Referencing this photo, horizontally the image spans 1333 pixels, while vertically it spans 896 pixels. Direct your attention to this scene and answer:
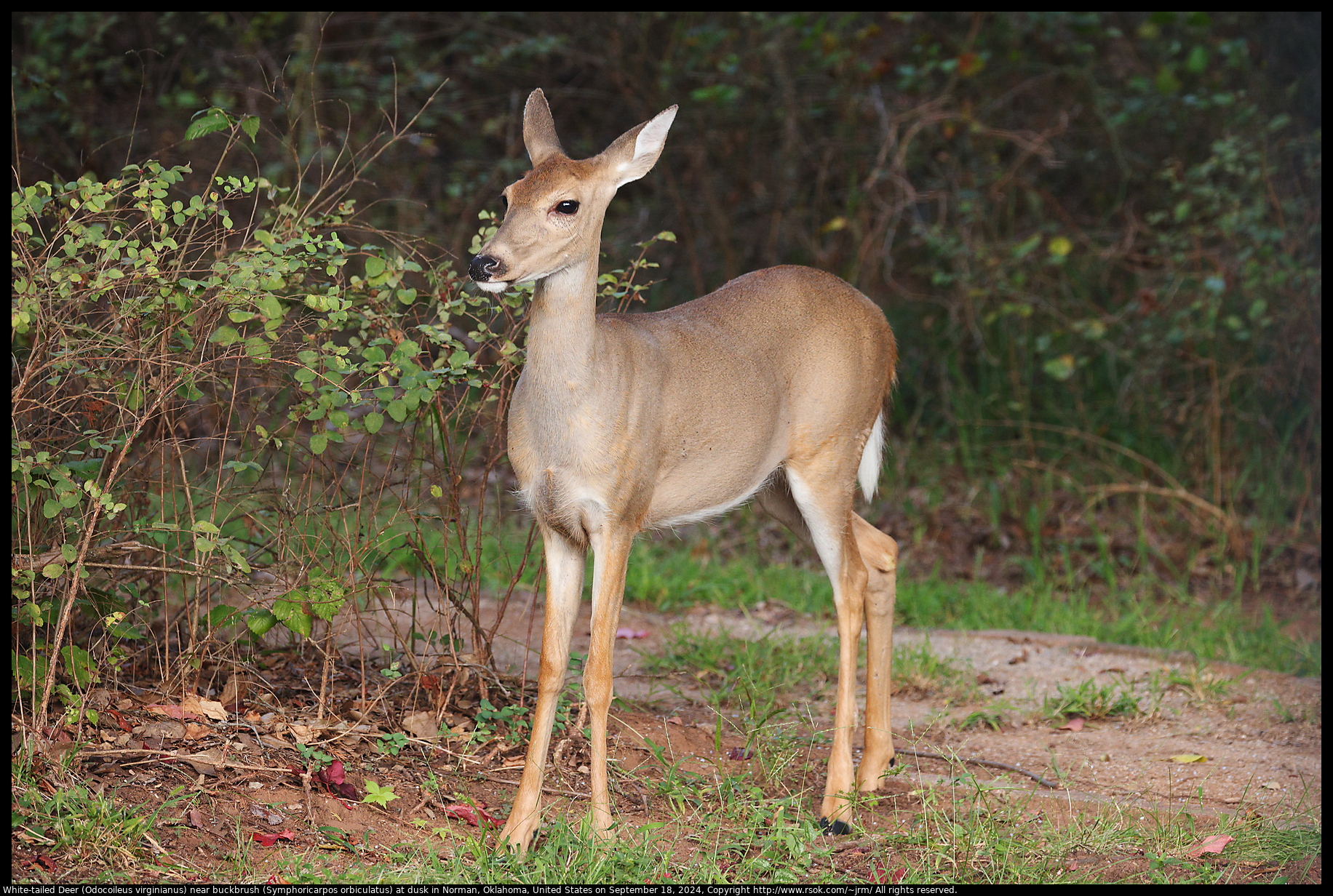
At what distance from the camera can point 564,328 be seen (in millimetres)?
3748

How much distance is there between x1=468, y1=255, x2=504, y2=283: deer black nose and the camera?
343 centimetres

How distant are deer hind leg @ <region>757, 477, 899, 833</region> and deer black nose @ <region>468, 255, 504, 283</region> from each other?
1.71 metres

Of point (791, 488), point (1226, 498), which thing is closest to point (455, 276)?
point (791, 488)

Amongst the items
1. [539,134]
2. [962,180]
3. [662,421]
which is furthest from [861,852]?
[962,180]

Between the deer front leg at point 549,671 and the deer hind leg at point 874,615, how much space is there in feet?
3.41

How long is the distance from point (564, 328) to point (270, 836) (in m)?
1.61

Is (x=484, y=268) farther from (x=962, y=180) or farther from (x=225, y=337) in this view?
(x=962, y=180)

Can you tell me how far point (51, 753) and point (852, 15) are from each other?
712cm

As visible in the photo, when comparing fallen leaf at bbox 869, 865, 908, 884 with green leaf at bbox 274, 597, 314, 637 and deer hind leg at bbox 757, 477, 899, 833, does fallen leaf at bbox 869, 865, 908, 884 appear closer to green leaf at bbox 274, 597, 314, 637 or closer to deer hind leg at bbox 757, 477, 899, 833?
deer hind leg at bbox 757, 477, 899, 833

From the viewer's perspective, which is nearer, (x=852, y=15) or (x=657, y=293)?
(x=852, y=15)

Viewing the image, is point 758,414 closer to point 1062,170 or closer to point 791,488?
point 791,488

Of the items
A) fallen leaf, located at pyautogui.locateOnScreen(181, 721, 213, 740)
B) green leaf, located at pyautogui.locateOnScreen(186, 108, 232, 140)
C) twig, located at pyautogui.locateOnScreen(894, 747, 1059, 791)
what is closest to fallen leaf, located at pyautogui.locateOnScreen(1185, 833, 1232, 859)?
twig, located at pyautogui.locateOnScreen(894, 747, 1059, 791)

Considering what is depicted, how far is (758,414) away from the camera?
4.33m

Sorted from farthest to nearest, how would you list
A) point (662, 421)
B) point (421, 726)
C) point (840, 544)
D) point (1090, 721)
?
point (1090, 721), point (840, 544), point (421, 726), point (662, 421)
